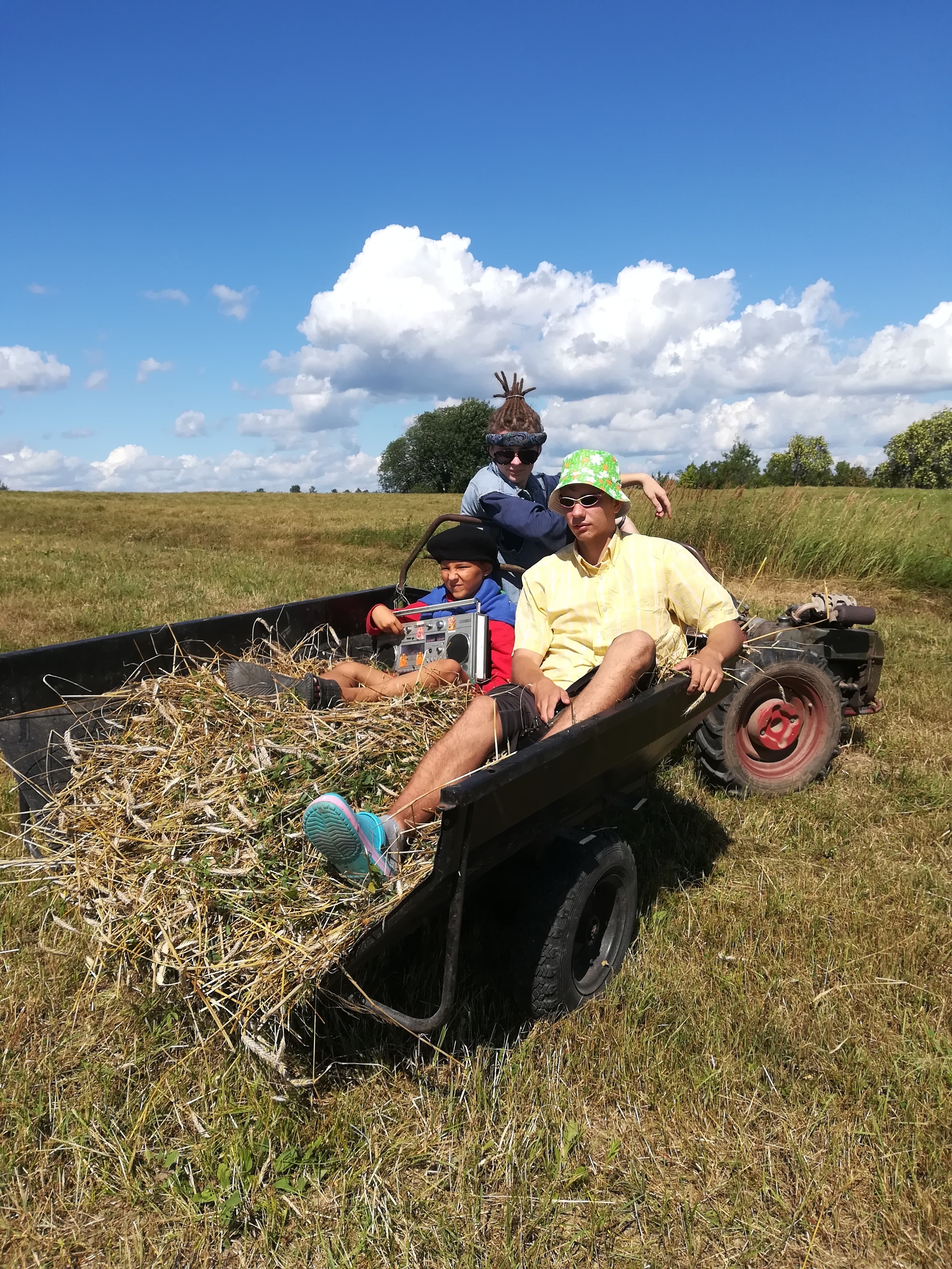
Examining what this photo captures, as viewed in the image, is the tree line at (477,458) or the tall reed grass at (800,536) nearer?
the tall reed grass at (800,536)

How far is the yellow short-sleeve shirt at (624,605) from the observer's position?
3330mm

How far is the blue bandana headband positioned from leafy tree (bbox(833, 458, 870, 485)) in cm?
4243

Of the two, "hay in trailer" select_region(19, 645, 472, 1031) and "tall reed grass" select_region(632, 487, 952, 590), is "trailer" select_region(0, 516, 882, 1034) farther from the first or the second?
"tall reed grass" select_region(632, 487, 952, 590)

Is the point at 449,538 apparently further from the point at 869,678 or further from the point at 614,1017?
the point at 869,678

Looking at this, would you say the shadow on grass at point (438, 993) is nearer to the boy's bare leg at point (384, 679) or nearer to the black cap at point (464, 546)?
the boy's bare leg at point (384, 679)

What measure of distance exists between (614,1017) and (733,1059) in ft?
1.22

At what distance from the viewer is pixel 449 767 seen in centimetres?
268

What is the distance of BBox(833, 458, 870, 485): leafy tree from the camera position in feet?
143

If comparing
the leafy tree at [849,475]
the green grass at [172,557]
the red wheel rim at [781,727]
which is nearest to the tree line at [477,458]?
the leafy tree at [849,475]

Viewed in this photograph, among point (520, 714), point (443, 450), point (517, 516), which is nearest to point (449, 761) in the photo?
point (520, 714)

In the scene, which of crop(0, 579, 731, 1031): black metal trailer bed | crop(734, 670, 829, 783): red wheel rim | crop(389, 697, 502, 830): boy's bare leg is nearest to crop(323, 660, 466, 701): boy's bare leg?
crop(0, 579, 731, 1031): black metal trailer bed

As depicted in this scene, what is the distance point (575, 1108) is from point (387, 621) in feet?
8.40

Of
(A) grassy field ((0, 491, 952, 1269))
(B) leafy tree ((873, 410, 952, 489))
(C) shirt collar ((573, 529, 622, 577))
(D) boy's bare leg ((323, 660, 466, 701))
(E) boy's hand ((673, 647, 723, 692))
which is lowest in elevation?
(A) grassy field ((0, 491, 952, 1269))

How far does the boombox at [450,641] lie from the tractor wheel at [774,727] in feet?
4.24
